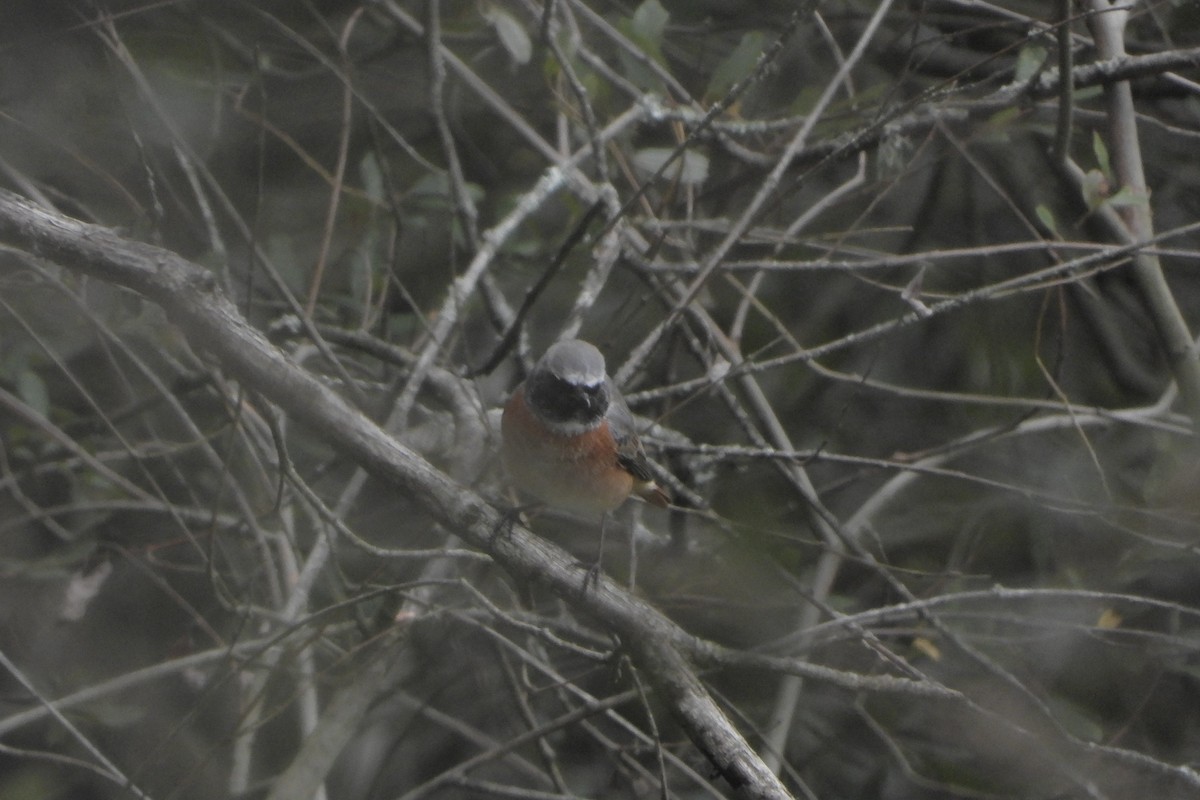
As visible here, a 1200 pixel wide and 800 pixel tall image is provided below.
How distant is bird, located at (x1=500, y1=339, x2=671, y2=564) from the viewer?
367 centimetres

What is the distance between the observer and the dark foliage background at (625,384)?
355cm

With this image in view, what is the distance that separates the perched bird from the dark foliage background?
17 centimetres

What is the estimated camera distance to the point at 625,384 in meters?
3.83

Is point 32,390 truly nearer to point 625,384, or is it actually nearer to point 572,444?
point 572,444

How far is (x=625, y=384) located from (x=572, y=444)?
0.87 ft

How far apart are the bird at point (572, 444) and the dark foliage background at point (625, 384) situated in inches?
6.6

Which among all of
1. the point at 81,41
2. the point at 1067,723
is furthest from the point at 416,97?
the point at 1067,723

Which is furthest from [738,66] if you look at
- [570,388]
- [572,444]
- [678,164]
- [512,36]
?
[572,444]

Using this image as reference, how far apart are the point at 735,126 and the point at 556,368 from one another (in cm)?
121

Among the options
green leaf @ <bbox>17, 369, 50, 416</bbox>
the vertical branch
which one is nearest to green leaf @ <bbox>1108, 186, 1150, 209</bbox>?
the vertical branch

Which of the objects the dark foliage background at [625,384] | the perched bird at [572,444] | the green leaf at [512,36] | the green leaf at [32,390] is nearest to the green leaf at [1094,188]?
the dark foliage background at [625,384]

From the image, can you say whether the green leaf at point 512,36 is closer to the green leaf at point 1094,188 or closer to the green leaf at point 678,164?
the green leaf at point 678,164

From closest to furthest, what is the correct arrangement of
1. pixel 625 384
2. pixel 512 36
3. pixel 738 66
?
pixel 625 384, pixel 738 66, pixel 512 36

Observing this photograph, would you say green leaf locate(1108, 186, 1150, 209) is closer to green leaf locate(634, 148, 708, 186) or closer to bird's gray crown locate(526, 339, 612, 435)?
green leaf locate(634, 148, 708, 186)
